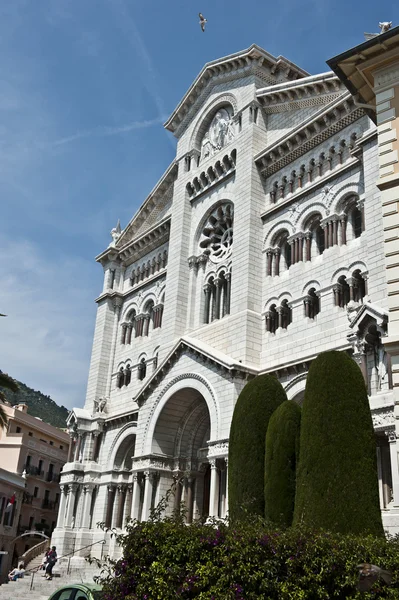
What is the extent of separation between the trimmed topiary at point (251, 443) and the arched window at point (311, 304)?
591cm

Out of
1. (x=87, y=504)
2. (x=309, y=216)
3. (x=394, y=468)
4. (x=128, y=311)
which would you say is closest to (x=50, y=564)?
(x=87, y=504)

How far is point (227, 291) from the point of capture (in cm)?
3112

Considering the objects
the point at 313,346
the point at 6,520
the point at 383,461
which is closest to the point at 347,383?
the point at 383,461

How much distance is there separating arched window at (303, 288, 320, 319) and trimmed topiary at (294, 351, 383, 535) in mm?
9348

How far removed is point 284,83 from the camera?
31.4 meters

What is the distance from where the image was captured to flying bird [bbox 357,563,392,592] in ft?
36.4

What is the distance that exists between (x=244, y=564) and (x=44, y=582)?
19556mm

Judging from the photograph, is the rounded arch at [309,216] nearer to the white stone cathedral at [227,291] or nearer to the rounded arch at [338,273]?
the white stone cathedral at [227,291]

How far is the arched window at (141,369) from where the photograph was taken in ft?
119

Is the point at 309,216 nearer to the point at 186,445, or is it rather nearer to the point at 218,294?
the point at 218,294

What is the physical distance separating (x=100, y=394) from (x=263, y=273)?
14.3 meters

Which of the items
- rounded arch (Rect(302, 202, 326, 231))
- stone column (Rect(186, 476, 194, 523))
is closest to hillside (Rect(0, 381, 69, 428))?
stone column (Rect(186, 476, 194, 523))

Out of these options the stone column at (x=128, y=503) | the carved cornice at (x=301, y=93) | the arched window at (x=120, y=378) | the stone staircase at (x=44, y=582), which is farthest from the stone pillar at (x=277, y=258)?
the stone staircase at (x=44, y=582)

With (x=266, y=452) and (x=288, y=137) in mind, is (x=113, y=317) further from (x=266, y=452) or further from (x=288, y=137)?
(x=266, y=452)
